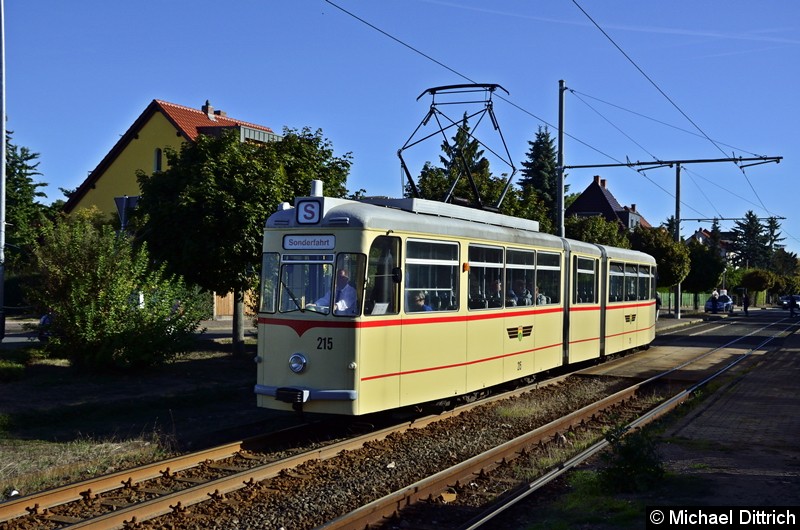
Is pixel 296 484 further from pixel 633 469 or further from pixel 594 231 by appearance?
pixel 594 231

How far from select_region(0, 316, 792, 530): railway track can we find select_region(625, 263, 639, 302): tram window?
10.4 meters

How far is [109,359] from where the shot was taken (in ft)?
51.0

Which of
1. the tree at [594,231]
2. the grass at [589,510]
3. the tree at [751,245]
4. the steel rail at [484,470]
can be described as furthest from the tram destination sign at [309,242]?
the tree at [751,245]

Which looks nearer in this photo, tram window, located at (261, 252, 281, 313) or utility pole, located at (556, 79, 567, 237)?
tram window, located at (261, 252, 281, 313)

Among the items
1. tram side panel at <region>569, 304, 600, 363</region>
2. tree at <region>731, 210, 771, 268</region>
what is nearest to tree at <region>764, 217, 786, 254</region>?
tree at <region>731, 210, 771, 268</region>

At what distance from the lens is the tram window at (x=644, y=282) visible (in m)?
23.6

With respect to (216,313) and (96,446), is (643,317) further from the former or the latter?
(216,313)

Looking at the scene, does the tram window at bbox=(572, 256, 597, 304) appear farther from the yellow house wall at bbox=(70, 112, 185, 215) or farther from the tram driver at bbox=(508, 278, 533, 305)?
the yellow house wall at bbox=(70, 112, 185, 215)

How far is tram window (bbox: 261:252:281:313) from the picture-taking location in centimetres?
1106

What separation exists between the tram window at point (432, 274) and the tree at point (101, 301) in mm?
6532

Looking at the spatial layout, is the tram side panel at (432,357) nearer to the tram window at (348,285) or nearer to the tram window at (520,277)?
the tram window at (348,285)

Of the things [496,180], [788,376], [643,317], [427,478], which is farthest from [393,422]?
[496,180]

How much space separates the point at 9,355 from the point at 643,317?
1639 cm

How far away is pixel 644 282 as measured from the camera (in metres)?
24.0
